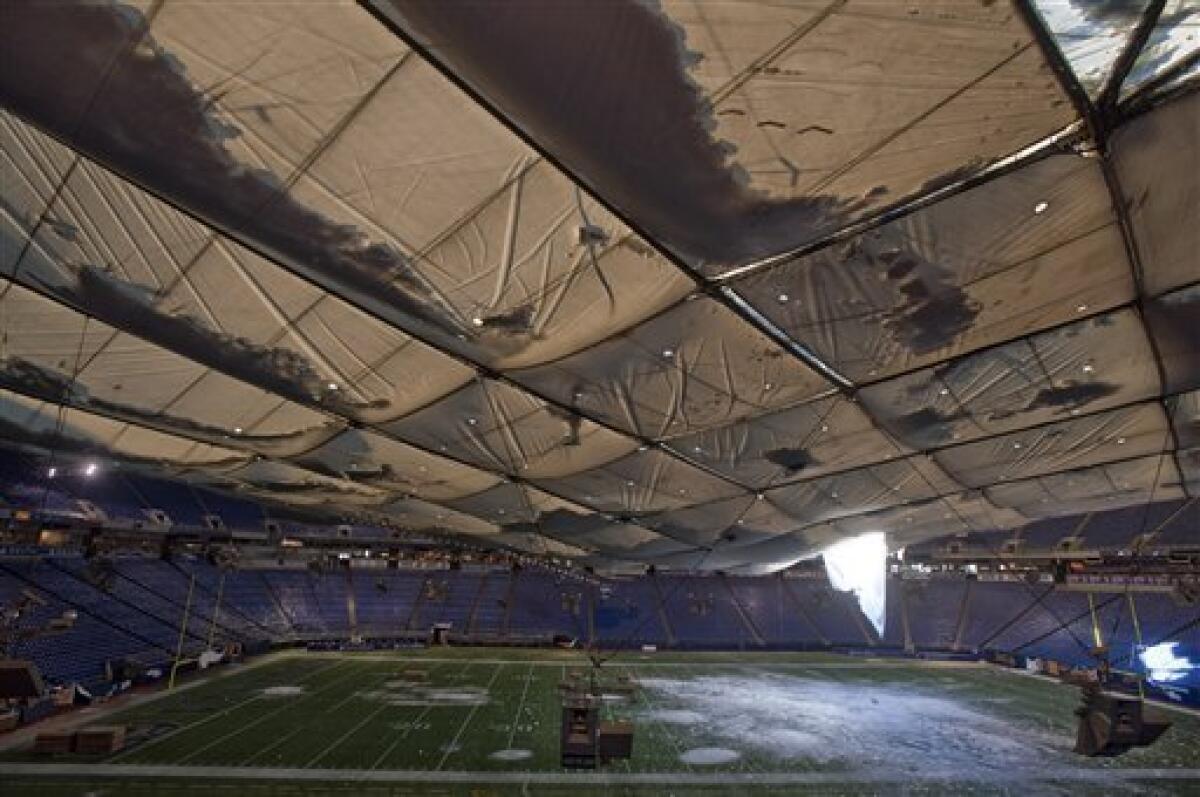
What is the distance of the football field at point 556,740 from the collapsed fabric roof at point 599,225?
8.73m

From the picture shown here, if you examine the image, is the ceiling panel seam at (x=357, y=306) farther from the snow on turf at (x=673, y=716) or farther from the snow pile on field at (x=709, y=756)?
the snow on turf at (x=673, y=716)

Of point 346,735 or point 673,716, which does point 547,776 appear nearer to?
point 346,735

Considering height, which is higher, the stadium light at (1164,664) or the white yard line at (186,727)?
the stadium light at (1164,664)

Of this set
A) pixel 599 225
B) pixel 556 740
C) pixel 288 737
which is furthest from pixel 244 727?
pixel 599 225

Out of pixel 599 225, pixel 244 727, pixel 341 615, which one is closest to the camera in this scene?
pixel 599 225

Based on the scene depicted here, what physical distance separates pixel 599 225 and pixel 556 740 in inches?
716

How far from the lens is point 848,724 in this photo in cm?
2353

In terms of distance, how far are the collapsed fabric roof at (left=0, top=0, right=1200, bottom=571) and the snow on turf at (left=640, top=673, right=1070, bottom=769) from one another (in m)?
10.4

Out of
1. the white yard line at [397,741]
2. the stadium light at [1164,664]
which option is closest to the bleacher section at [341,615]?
the stadium light at [1164,664]

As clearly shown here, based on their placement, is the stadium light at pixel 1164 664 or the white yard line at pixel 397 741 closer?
the white yard line at pixel 397 741

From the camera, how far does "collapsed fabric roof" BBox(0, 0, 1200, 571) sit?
5.59 m

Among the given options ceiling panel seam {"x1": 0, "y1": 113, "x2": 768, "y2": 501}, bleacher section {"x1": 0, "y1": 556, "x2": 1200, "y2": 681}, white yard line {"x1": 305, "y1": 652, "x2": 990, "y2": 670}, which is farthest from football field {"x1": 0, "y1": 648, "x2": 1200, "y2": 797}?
ceiling panel seam {"x1": 0, "y1": 113, "x2": 768, "y2": 501}

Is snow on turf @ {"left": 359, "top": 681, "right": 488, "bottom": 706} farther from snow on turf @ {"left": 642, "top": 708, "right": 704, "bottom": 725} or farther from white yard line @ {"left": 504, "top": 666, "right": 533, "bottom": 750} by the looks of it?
snow on turf @ {"left": 642, "top": 708, "right": 704, "bottom": 725}

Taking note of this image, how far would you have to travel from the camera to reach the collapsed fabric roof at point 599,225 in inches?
220
